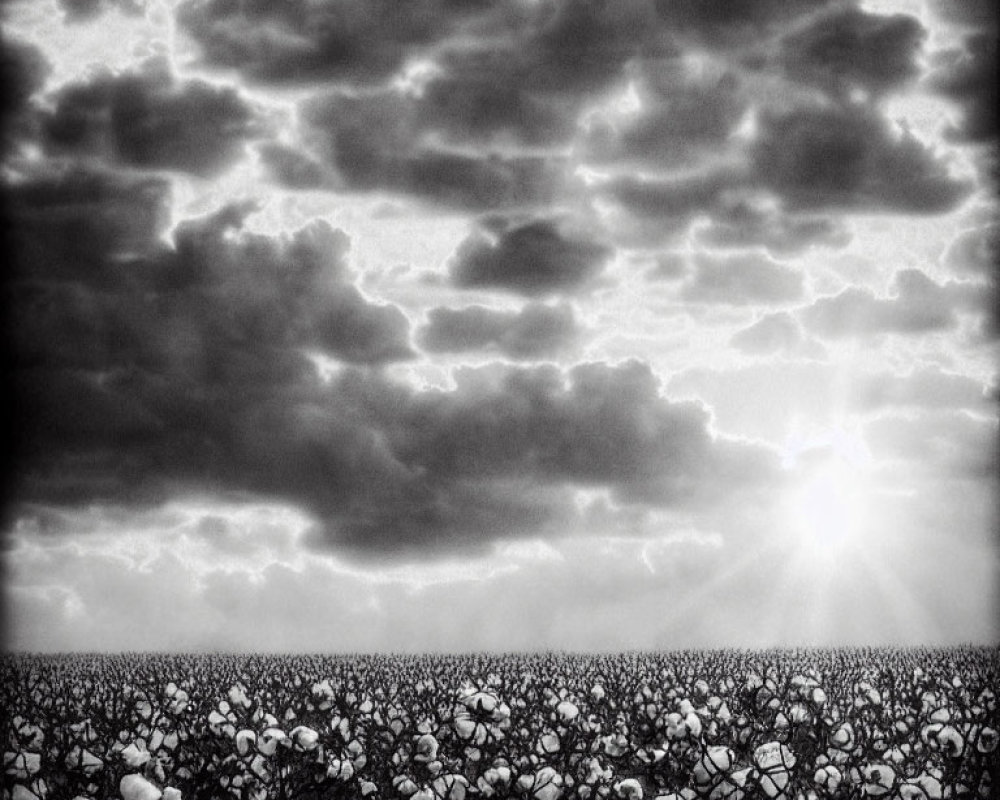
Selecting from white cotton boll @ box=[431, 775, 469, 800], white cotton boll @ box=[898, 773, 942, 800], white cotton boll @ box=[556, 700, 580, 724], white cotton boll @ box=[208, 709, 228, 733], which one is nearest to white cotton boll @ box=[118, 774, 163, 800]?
white cotton boll @ box=[431, 775, 469, 800]

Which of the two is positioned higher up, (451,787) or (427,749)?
(427,749)

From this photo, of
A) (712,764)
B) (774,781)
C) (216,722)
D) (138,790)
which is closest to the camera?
(138,790)

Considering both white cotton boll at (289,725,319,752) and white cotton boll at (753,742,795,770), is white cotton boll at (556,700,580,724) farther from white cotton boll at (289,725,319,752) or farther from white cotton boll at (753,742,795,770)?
white cotton boll at (289,725,319,752)

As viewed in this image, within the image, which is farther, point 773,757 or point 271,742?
point 271,742

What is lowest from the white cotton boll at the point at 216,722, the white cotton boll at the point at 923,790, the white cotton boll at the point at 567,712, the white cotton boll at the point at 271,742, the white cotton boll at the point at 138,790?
the white cotton boll at the point at 138,790

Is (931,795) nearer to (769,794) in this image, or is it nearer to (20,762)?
(769,794)

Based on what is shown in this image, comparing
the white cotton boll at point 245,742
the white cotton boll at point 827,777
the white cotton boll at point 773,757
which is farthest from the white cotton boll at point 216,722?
the white cotton boll at point 827,777

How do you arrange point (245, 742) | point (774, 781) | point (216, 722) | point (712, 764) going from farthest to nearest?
point (216, 722)
point (245, 742)
point (712, 764)
point (774, 781)

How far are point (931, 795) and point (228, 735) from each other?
8500 millimetres

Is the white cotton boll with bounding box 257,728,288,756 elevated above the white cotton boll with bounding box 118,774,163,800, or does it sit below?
above

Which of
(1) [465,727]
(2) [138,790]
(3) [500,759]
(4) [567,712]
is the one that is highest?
(4) [567,712]

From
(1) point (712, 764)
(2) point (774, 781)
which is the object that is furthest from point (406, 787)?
(2) point (774, 781)

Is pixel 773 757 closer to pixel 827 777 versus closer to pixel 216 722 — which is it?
pixel 827 777

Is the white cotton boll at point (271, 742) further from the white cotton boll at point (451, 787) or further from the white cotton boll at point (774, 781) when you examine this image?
the white cotton boll at point (774, 781)
